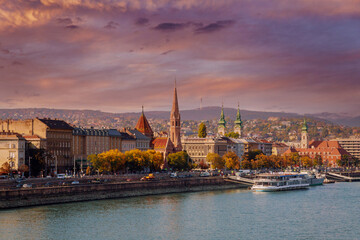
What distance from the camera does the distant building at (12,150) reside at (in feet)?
319

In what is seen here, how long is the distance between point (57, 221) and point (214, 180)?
5336 centimetres

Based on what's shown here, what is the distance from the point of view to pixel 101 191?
8400cm

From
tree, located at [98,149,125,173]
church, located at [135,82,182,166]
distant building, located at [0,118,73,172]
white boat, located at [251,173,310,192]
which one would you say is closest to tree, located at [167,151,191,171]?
church, located at [135,82,182,166]

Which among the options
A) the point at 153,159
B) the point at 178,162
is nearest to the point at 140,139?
the point at 178,162

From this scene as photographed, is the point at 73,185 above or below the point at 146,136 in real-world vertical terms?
below

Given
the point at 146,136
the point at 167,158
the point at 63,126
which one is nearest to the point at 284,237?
the point at 63,126

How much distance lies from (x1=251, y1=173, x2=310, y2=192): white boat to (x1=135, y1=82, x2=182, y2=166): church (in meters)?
34.3

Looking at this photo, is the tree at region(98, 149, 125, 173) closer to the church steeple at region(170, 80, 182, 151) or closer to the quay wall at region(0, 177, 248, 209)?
the quay wall at region(0, 177, 248, 209)

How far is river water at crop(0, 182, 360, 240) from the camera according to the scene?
5675 centimetres

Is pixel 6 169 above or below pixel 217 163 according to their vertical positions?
below

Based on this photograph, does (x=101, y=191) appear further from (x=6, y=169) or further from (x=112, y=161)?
(x=112, y=161)

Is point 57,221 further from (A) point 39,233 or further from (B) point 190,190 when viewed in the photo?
(B) point 190,190

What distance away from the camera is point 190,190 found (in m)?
104

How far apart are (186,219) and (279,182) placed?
5058 centimetres
